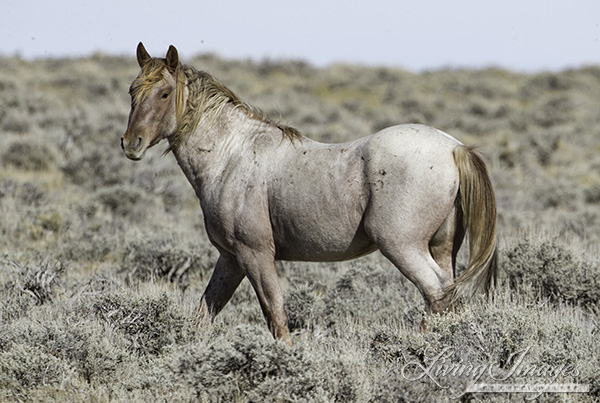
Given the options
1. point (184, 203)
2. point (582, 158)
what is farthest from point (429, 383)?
point (582, 158)

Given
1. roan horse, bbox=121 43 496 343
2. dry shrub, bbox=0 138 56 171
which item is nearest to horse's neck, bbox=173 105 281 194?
roan horse, bbox=121 43 496 343

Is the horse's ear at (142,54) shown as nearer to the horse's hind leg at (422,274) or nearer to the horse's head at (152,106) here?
the horse's head at (152,106)

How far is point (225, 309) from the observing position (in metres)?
6.07

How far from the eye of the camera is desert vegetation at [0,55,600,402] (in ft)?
12.2

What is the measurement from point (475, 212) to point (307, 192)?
1151 millimetres

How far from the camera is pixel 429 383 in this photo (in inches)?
146

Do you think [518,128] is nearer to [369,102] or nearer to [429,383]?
[369,102]

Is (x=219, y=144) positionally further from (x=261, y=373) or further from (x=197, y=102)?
(x=261, y=373)

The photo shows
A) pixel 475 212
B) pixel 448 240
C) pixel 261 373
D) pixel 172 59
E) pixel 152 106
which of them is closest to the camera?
pixel 261 373

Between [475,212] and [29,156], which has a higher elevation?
[475,212]

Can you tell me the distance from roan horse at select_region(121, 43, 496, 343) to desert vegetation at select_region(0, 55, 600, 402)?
1.10ft

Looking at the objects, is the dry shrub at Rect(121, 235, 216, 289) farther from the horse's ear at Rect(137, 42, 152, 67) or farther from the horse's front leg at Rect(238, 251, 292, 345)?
the horse's ear at Rect(137, 42, 152, 67)

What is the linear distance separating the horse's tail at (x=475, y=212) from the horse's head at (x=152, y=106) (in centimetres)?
207

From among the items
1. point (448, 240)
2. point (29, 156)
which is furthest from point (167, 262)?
point (29, 156)
